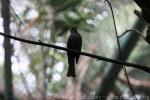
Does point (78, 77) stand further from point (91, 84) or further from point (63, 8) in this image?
point (63, 8)

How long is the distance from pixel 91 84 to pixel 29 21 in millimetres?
633

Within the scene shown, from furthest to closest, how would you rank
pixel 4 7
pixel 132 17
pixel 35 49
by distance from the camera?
pixel 35 49 → pixel 132 17 → pixel 4 7

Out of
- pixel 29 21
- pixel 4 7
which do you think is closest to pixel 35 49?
pixel 29 21

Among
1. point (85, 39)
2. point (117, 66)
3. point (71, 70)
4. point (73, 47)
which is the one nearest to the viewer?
point (71, 70)

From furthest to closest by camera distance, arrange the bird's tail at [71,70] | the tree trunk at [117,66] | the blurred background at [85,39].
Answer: the blurred background at [85,39], the tree trunk at [117,66], the bird's tail at [71,70]

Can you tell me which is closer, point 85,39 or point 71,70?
point 71,70

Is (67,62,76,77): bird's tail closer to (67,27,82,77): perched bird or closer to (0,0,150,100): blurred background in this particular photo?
(67,27,82,77): perched bird

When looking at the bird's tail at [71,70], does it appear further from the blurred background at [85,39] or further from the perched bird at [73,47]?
the blurred background at [85,39]

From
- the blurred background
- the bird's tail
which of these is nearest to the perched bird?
the bird's tail

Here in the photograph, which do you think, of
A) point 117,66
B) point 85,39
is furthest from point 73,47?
point 85,39

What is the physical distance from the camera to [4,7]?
2.40 metres

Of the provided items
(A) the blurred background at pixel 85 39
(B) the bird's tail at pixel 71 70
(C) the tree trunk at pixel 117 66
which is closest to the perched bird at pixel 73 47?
(B) the bird's tail at pixel 71 70

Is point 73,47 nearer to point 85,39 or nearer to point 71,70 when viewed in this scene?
point 71,70

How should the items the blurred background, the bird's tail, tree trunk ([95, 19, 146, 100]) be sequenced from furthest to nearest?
the blurred background → tree trunk ([95, 19, 146, 100]) → the bird's tail
